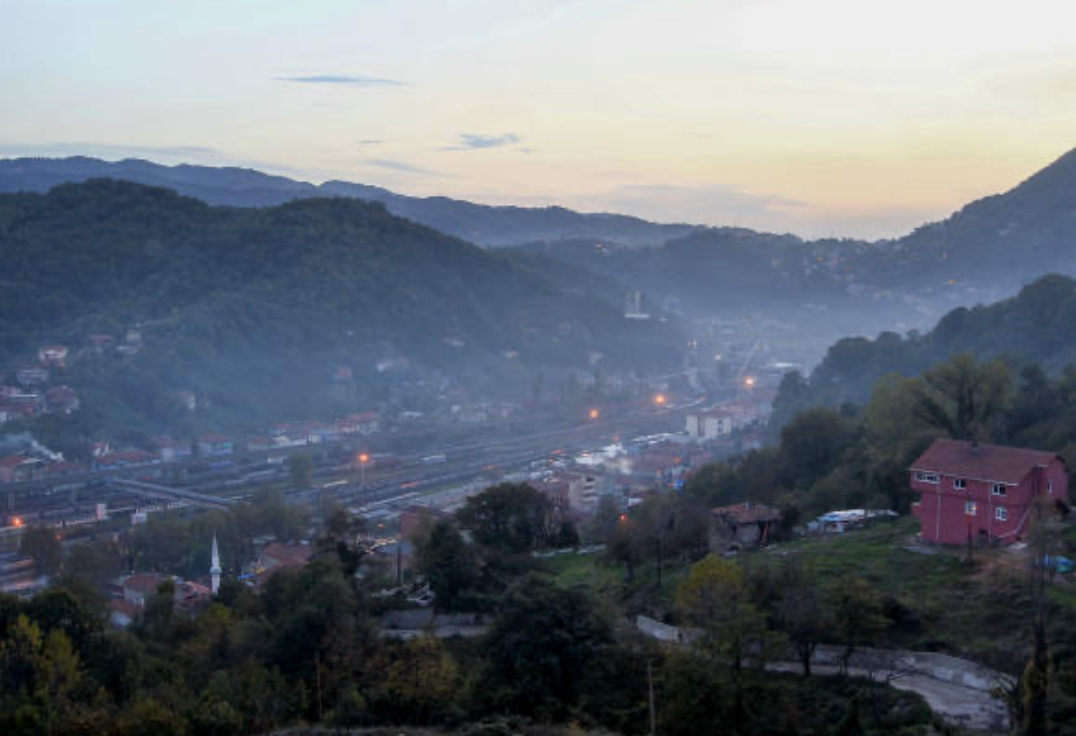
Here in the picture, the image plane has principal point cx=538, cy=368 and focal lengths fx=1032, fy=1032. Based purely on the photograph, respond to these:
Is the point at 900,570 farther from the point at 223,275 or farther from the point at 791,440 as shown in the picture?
the point at 223,275

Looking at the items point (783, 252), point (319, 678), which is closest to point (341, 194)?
point (783, 252)

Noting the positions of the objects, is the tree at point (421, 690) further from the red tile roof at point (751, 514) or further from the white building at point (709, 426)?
the white building at point (709, 426)

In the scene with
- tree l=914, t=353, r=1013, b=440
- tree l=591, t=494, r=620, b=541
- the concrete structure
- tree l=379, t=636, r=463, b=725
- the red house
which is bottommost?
tree l=591, t=494, r=620, b=541

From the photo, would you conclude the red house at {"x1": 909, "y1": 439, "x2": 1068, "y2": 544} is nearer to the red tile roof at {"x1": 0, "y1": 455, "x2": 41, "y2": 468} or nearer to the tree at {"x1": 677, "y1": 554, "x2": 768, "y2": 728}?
the tree at {"x1": 677, "y1": 554, "x2": 768, "y2": 728}

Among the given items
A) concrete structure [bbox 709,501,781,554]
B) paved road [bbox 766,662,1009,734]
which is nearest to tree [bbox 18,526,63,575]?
concrete structure [bbox 709,501,781,554]

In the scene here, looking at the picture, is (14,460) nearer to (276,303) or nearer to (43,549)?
(43,549)

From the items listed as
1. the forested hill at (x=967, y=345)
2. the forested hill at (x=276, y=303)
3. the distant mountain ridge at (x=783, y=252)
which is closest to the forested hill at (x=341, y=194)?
the distant mountain ridge at (x=783, y=252)
